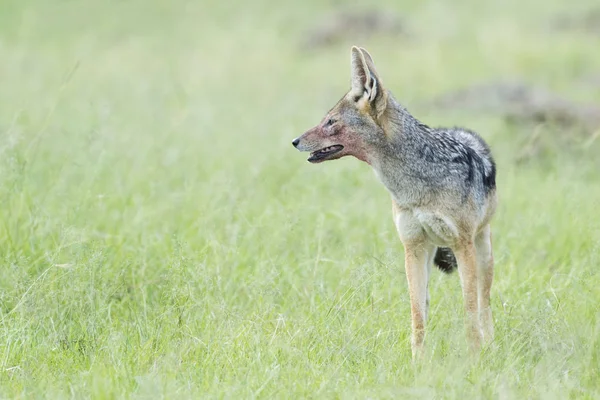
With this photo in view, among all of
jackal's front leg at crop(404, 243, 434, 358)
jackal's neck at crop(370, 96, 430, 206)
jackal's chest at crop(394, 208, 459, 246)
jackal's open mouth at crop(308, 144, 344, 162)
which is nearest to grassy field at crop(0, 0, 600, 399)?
jackal's front leg at crop(404, 243, 434, 358)

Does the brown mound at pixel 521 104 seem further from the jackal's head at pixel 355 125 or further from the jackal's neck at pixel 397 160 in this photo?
the jackal's head at pixel 355 125

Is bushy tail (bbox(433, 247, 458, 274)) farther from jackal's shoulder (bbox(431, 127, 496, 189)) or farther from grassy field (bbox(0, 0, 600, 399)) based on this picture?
jackal's shoulder (bbox(431, 127, 496, 189))

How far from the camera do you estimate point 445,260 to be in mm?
5777

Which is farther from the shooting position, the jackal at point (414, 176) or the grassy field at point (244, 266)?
the jackal at point (414, 176)

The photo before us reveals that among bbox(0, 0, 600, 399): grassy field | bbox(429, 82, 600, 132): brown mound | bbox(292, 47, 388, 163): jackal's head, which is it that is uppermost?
bbox(429, 82, 600, 132): brown mound

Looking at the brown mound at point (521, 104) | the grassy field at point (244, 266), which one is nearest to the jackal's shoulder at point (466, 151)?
the grassy field at point (244, 266)

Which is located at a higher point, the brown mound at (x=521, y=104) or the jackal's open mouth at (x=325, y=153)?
the brown mound at (x=521, y=104)

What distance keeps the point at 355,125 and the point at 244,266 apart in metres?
1.51

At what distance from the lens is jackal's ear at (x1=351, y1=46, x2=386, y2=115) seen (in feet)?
17.1

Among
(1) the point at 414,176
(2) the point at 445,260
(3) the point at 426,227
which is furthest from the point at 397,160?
(2) the point at 445,260

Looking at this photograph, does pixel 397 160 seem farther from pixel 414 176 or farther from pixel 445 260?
pixel 445 260

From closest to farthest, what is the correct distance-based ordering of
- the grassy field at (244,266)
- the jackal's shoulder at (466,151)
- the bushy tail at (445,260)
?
the grassy field at (244,266) < the jackal's shoulder at (466,151) < the bushy tail at (445,260)

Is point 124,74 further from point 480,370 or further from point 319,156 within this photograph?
point 480,370

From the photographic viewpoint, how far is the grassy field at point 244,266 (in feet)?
15.0
